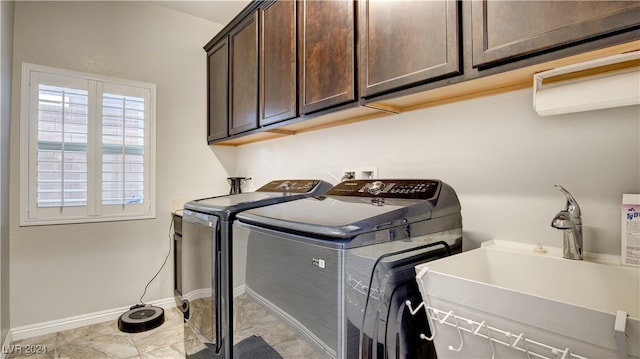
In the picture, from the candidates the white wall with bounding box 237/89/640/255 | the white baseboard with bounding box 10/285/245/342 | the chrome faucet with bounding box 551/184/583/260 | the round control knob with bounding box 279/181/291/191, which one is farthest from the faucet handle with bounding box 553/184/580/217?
the white baseboard with bounding box 10/285/245/342

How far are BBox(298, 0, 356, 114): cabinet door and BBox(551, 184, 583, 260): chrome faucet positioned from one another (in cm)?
97

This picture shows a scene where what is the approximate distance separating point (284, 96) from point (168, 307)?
2.34m

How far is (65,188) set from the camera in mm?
2500

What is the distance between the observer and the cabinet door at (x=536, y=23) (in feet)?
2.63

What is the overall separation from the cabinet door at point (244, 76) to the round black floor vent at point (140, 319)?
1682 millimetres

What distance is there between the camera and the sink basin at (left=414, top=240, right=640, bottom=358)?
0.65m

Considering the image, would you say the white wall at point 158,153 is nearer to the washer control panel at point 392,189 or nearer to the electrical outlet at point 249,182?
the electrical outlet at point 249,182

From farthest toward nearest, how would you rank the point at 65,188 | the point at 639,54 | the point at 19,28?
1. the point at 65,188
2. the point at 19,28
3. the point at 639,54

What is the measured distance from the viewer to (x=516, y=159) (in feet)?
4.08

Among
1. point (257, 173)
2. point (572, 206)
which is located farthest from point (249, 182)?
point (572, 206)

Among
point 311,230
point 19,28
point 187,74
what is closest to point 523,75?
point 311,230

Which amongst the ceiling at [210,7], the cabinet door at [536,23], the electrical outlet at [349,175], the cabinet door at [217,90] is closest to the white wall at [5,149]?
the ceiling at [210,7]

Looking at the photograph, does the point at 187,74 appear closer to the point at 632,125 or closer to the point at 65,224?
the point at 65,224

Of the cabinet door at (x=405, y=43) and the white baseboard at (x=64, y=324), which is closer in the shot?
the cabinet door at (x=405, y=43)
